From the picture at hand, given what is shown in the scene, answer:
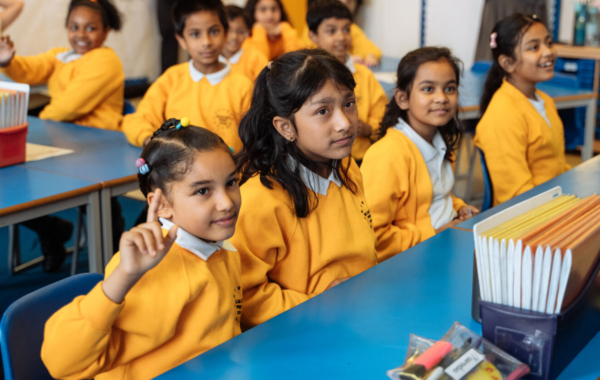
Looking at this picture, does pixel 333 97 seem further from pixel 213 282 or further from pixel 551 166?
pixel 551 166

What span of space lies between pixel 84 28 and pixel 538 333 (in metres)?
2.72

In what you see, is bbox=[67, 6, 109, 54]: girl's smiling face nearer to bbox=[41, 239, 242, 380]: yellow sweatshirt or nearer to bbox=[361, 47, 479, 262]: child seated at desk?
bbox=[361, 47, 479, 262]: child seated at desk

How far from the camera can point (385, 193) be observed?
173cm

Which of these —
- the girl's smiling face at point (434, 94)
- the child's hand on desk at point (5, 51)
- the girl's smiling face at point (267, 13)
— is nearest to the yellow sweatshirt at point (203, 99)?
the child's hand on desk at point (5, 51)

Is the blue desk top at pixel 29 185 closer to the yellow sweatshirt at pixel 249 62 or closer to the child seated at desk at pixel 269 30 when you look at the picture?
the yellow sweatshirt at pixel 249 62

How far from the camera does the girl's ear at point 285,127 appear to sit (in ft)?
4.47

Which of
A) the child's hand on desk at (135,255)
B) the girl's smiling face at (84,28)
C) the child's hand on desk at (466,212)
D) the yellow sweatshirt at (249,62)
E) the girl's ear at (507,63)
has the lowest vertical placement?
the child's hand on desk at (466,212)

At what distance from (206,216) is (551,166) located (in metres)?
1.74

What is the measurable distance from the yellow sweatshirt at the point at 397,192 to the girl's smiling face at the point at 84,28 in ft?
5.85

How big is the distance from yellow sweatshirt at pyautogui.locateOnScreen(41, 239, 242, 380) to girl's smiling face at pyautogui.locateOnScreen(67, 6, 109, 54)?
2205mm

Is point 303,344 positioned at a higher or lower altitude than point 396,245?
higher

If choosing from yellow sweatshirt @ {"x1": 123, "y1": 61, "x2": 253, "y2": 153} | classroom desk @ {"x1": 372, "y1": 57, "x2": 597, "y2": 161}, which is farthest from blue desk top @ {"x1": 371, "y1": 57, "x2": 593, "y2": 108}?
yellow sweatshirt @ {"x1": 123, "y1": 61, "x2": 253, "y2": 153}

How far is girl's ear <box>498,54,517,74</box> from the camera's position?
2.46m

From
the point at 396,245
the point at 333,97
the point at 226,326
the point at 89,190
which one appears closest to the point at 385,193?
the point at 396,245
